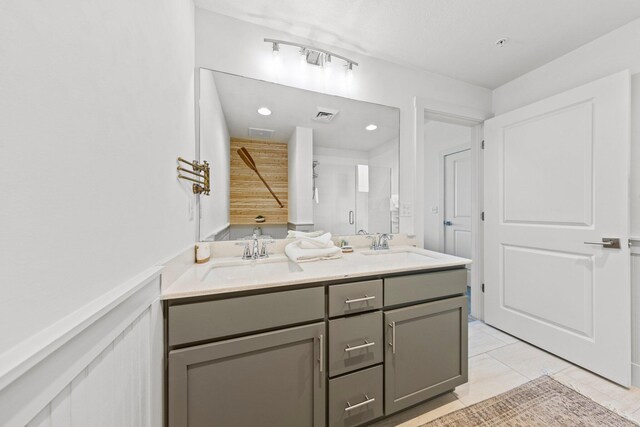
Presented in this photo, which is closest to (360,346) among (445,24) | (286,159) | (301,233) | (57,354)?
(301,233)

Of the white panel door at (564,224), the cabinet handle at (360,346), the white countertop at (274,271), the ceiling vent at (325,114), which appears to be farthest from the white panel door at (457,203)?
the cabinet handle at (360,346)

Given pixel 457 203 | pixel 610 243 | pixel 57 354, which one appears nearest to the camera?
pixel 57 354

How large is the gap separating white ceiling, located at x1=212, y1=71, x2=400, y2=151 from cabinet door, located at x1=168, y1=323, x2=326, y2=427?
1.21 metres

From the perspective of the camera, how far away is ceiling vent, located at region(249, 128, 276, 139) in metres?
1.55

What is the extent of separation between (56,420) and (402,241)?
6.26 ft

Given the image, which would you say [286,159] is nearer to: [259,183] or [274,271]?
[259,183]

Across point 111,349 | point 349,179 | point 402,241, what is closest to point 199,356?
point 111,349

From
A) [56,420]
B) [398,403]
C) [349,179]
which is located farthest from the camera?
[349,179]

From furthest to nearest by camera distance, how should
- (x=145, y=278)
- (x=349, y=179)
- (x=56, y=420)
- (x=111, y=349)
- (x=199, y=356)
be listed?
1. (x=349, y=179)
2. (x=199, y=356)
3. (x=145, y=278)
4. (x=111, y=349)
5. (x=56, y=420)

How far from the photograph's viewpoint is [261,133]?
1.56m

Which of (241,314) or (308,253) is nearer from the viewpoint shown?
(241,314)

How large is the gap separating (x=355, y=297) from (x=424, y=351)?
1.76 feet

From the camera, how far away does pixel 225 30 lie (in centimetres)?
148

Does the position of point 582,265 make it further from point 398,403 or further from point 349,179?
point 349,179
